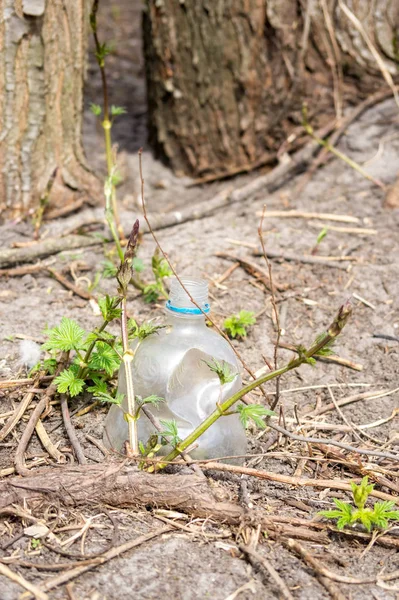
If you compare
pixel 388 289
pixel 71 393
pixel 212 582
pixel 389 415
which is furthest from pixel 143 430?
pixel 388 289

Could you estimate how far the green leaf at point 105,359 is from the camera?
197 centimetres

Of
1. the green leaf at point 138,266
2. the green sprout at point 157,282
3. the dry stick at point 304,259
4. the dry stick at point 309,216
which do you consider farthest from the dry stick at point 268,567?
the dry stick at point 309,216

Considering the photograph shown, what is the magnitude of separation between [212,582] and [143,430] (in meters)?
0.53

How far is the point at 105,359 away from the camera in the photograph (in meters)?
1.97

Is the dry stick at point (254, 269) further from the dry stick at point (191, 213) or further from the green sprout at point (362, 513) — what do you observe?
the green sprout at point (362, 513)

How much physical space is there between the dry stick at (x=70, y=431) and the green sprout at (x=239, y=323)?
0.70 meters

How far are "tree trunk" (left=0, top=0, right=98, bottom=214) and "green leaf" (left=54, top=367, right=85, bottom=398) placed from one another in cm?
136

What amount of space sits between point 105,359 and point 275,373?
59 centimetres

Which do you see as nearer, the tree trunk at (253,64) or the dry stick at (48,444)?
the dry stick at (48,444)

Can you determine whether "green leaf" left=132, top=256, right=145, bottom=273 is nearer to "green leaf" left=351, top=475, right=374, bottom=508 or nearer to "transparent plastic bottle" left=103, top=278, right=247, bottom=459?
"transparent plastic bottle" left=103, top=278, right=247, bottom=459

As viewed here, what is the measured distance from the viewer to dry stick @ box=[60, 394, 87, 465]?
6.19 feet

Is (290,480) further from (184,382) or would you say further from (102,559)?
(102,559)

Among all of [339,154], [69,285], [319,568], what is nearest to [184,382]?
[319,568]

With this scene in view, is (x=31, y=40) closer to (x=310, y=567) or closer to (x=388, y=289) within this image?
(x=388, y=289)
